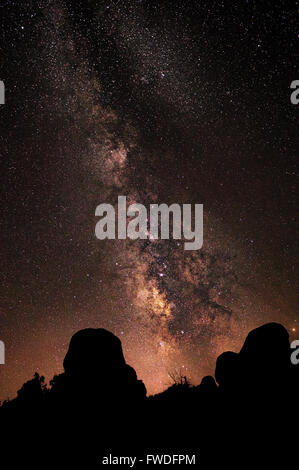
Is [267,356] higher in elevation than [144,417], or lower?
higher

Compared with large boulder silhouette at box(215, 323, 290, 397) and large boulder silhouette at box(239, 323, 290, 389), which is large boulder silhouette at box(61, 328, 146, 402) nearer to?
large boulder silhouette at box(215, 323, 290, 397)

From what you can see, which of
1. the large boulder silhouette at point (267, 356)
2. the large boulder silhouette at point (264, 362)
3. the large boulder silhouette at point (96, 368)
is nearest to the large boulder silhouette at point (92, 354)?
the large boulder silhouette at point (96, 368)

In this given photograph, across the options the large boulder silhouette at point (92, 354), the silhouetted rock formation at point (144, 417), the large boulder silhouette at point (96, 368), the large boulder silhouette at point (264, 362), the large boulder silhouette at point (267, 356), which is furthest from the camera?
the large boulder silhouette at point (92, 354)

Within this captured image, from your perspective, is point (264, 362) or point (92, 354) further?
point (92, 354)

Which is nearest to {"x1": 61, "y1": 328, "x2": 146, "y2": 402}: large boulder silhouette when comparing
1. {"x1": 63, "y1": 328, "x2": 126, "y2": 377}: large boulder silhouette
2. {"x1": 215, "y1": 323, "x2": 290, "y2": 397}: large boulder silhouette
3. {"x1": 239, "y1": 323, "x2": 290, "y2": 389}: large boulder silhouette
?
{"x1": 63, "y1": 328, "x2": 126, "y2": 377}: large boulder silhouette

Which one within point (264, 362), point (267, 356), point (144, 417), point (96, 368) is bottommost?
point (144, 417)

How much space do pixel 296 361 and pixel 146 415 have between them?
7353 mm

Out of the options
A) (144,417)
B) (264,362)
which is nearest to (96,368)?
(144,417)

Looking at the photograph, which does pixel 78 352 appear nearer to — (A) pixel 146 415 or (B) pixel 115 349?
(B) pixel 115 349

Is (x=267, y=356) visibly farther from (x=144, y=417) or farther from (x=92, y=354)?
(x=92, y=354)

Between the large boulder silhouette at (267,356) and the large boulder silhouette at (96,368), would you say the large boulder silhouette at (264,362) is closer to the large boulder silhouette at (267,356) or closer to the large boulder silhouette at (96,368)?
the large boulder silhouette at (267,356)

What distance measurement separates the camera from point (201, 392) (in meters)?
17.1

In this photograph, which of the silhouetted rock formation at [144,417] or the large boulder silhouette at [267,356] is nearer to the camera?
the silhouetted rock formation at [144,417]

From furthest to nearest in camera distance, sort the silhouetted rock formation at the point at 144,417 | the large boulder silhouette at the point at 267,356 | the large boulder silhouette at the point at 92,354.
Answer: the large boulder silhouette at the point at 92,354 < the large boulder silhouette at the point at 267,356 < the silhouetted rock formation at the point at 144,417
